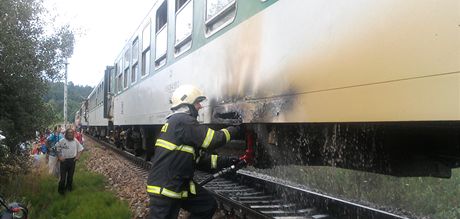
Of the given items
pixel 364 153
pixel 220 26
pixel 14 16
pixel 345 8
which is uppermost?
pixel 14 16

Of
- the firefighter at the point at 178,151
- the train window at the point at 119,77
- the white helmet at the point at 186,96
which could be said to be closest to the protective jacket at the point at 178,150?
A: the firefighter at the point at 178,151

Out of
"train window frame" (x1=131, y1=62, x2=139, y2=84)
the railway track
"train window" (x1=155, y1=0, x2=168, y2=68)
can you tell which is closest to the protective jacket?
the railway track

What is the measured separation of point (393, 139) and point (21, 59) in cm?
724

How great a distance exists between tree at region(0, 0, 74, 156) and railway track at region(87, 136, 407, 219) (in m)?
4.00

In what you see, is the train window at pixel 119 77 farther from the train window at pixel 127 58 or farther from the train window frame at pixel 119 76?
the train window at pixel 127 58

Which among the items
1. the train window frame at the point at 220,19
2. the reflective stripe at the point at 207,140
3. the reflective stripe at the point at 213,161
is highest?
the train window frame at the point at 220,19

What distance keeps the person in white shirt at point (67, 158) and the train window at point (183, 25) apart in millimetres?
3732

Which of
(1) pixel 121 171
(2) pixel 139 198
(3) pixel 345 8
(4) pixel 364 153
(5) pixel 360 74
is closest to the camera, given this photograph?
(5) pixel 360 74

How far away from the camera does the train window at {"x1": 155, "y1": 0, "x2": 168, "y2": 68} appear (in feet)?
25.3

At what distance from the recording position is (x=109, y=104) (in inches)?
699

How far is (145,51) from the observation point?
32.0ft

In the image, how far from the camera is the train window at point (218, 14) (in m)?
4.87

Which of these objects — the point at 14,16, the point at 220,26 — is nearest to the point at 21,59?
the point at 14,16

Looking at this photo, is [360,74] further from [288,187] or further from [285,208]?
[288,187]
